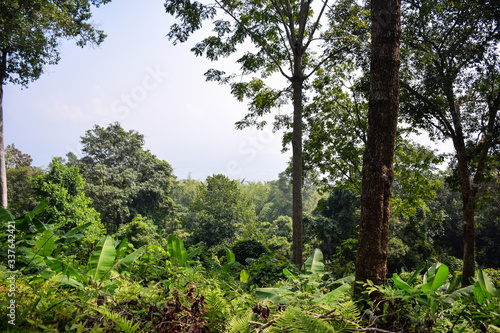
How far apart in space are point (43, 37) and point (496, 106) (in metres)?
14.8

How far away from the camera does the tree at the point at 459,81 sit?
860cm

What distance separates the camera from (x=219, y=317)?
55.0 inches

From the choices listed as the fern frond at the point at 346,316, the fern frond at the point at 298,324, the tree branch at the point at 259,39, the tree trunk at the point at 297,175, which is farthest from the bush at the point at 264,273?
the tree branch at the point at 259,39

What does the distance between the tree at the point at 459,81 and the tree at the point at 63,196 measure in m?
17.8

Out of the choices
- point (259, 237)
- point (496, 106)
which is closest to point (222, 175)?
point (259, 237)

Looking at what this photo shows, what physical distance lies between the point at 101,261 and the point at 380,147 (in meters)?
2.05

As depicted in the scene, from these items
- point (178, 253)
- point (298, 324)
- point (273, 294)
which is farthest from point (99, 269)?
point (298, 324)

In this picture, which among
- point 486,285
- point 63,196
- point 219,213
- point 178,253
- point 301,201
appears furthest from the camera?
point 219,213

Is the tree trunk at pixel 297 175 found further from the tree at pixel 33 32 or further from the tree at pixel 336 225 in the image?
the tree at pixel 336 225

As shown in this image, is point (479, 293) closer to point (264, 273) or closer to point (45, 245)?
point (45, 245)

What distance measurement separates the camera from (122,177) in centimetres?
2766

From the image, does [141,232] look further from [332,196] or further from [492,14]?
[492,14]

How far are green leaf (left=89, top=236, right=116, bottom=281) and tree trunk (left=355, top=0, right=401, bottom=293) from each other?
65.2 inches

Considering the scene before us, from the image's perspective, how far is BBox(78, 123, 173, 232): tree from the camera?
26625mm
